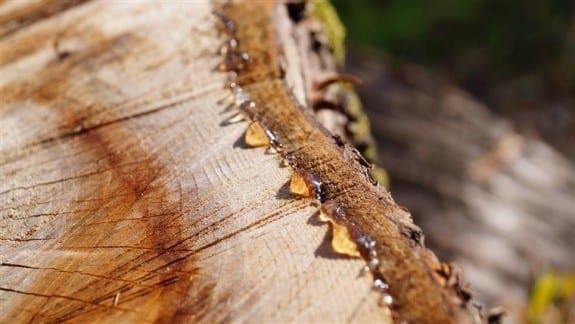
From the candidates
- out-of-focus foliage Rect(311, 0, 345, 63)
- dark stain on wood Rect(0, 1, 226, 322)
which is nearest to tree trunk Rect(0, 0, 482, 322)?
dark stain on wood Rect(0, 1, 226, 322)

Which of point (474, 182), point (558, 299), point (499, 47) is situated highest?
point (499, 47)

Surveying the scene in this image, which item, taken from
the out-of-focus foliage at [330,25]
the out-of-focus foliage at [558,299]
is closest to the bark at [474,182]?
the out-of-focus foliage at [558,299]

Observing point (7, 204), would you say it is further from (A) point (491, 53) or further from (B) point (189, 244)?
(A) point (491, 53)

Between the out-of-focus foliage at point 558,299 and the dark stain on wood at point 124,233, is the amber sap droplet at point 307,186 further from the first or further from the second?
the out-of-focus foliage at point 558,299

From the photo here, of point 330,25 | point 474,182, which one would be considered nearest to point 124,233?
point 330,25

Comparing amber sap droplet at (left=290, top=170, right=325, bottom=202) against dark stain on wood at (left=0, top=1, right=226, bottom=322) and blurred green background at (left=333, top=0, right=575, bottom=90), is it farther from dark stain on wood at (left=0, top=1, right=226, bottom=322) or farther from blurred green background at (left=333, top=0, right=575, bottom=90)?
blurred green background at (left=333, top=0, right=575, bottom=90)

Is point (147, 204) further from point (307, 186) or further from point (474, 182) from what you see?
point (474, 182)

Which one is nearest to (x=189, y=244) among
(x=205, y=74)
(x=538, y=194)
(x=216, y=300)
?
(x=216, y=300)
